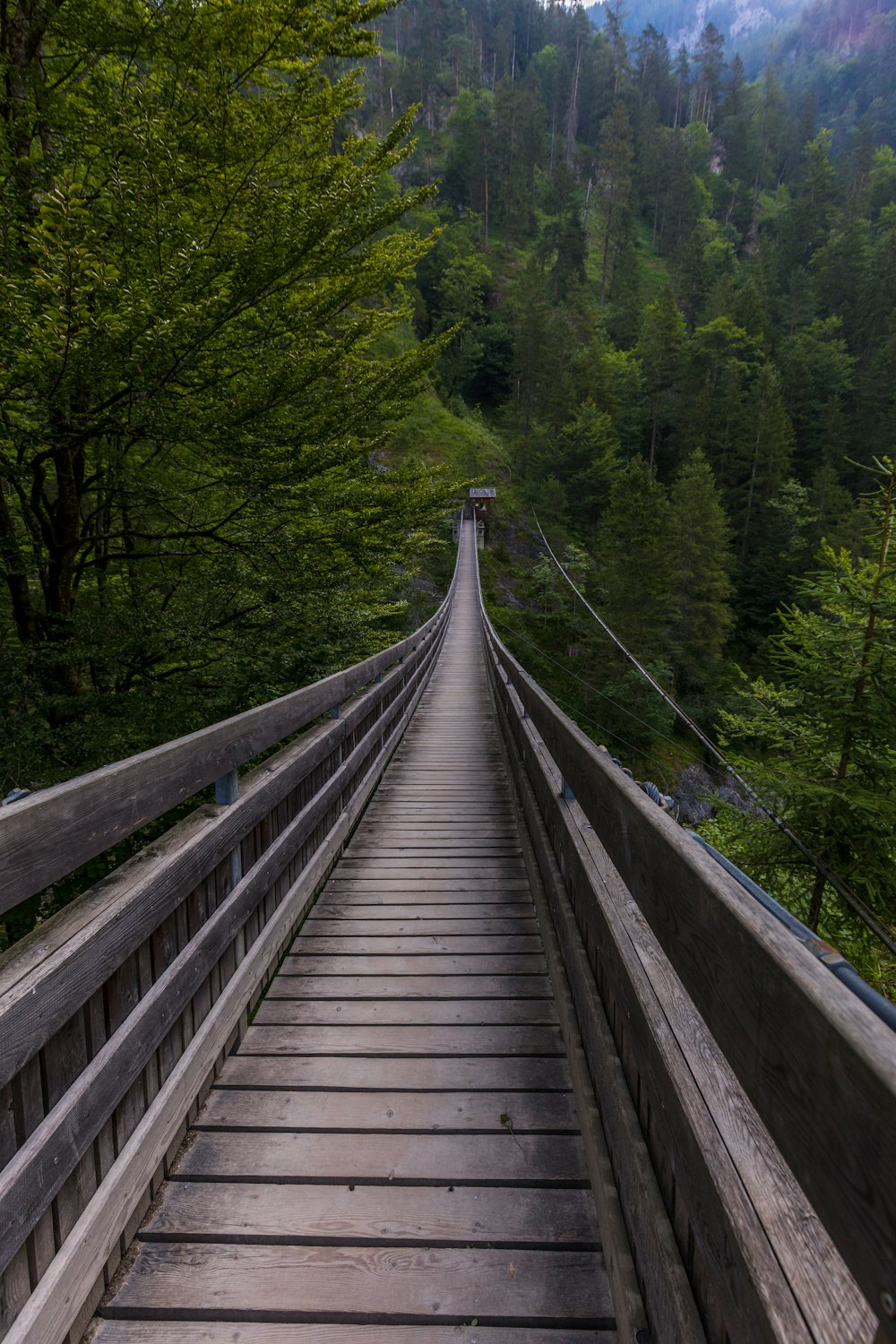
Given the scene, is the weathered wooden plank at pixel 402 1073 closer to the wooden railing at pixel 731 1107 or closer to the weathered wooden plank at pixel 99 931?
the wooden railing at pixel 731 1107

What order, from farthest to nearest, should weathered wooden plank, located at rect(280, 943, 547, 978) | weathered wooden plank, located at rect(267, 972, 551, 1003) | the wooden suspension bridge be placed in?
weathered wooden plank, located at rect(280, 943, 547, 978) < weathered wooden plank, located at rect(267, 972, 551, 1003) < the wooden suspension bridge

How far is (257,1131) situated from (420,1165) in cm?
54

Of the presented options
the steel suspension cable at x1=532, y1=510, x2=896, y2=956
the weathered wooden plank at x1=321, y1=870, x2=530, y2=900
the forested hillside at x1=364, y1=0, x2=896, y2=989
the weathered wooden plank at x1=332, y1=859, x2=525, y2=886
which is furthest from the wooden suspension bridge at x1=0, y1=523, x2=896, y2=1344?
the forested hillside at x1=364, y1=0, x2=896, y2=989

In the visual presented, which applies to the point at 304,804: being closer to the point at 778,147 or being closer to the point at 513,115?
the point at 513,115

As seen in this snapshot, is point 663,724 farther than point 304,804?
Yes

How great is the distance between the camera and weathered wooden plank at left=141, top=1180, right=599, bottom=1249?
67.7 inches

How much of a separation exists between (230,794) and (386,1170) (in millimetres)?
1263

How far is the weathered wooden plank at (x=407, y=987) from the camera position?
110 inches

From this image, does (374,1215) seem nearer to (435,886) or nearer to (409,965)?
(409,965)

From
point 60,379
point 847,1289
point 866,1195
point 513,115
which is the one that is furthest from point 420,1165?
point 513,115

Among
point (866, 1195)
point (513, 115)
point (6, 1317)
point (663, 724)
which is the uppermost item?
point (513, 115)

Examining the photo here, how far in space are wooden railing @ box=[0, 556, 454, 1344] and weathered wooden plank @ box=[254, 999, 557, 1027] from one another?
0.46 feet

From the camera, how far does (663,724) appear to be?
26.1 m

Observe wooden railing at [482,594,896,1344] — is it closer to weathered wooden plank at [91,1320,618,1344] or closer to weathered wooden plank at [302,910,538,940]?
weathered wooden plank at [91,1320,618,1344]
